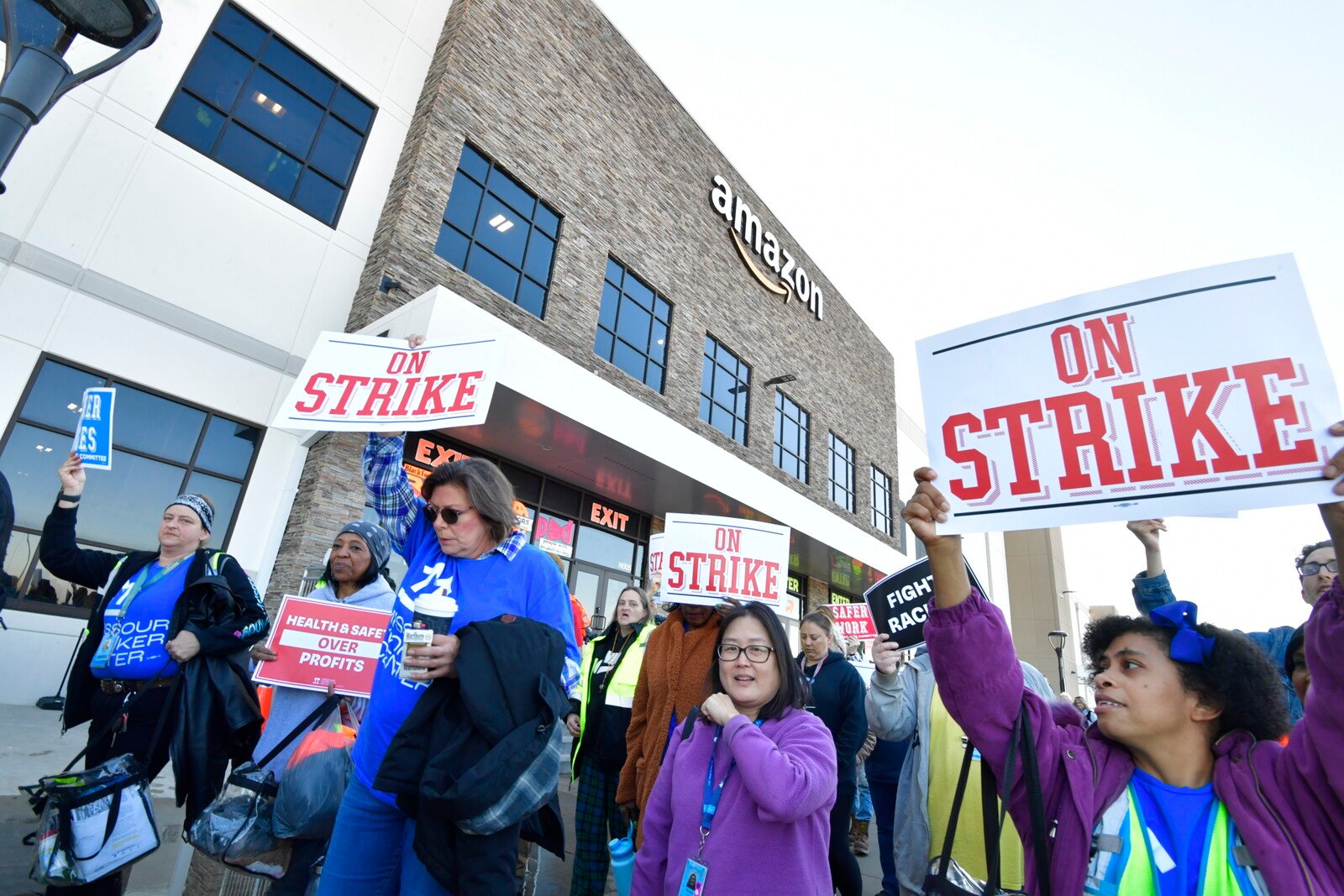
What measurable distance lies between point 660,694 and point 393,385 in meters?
2.41

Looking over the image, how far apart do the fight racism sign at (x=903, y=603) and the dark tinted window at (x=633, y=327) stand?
30.1 feet

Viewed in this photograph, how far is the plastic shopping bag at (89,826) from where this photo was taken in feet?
8.66

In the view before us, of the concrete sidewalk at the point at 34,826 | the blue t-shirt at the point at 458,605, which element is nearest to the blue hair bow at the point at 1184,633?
the blue t-shirt at the point at 458,605

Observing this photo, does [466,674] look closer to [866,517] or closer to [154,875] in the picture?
[154,875]

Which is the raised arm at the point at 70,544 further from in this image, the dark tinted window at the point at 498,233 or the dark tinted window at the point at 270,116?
the dark tinted window at the point at 498,233

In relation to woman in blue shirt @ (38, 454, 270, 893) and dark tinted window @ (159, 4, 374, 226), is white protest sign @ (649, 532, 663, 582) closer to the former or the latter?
woman in blue shirt @ (38, 454, 270, 893)

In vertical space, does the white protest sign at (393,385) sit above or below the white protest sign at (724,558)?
above

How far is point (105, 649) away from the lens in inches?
128

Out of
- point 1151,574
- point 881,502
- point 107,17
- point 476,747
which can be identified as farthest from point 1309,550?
point 881,502

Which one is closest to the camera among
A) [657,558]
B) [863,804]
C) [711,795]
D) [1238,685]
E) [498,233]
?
[1238,685]

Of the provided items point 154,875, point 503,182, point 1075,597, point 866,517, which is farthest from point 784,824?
point 1075,597

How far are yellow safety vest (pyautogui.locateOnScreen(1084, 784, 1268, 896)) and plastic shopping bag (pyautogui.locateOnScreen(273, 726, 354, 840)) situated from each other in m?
2.71

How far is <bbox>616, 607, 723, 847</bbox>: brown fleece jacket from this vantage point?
139 inches

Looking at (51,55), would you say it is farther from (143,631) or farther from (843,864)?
(843,864)
